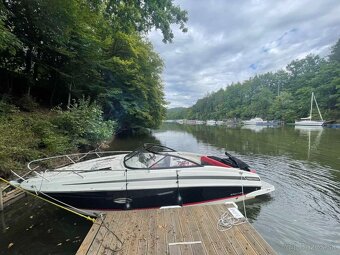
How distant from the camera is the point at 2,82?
14.0 meters

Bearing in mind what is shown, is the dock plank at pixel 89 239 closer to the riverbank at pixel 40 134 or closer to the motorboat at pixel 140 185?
the motorboat at pixel 140 185

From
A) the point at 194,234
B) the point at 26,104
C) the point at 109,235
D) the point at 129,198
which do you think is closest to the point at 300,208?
the point at 194,234

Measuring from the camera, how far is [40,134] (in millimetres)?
9008

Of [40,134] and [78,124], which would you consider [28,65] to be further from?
[40,134]

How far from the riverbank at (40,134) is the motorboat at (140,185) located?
1.50 m

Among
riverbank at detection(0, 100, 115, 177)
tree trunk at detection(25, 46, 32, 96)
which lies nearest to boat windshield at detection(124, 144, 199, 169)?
riverbank at detection(0, 100, 115, 177)

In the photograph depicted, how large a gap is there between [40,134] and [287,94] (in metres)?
67.6

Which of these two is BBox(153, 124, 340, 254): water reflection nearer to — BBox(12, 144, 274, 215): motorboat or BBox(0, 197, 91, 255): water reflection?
BBox(12, 144, 274, 215): motorboat

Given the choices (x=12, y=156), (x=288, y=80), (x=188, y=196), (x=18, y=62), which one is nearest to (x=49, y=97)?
(x=18, y=62)

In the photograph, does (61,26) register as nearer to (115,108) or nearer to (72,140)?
(72,140)

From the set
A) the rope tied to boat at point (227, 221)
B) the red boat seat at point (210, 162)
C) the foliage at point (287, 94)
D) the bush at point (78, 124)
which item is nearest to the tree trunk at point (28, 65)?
the bush at point (78, 124)

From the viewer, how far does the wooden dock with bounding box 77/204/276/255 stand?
11.0 ft

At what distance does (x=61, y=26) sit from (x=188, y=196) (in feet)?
34.8

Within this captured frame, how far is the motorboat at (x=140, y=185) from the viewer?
5078 millimetres
